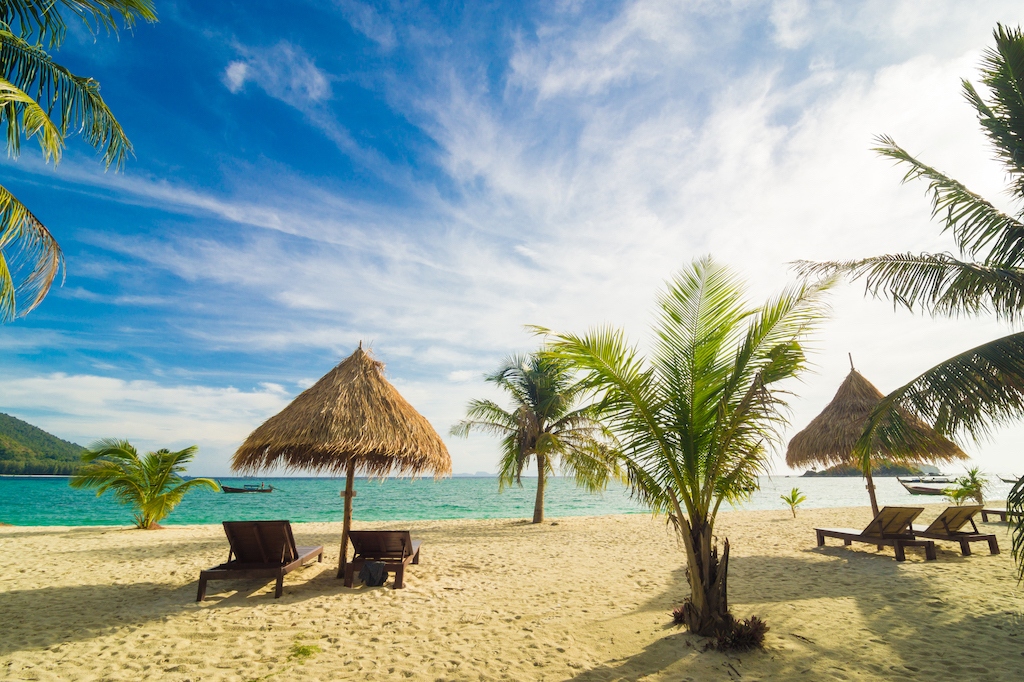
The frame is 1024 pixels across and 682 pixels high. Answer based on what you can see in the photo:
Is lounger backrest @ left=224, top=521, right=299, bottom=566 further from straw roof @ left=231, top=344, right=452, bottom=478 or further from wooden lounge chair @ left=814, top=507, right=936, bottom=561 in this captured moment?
wooden lounge chair @ left=814, top=507, right=936, bottom=561

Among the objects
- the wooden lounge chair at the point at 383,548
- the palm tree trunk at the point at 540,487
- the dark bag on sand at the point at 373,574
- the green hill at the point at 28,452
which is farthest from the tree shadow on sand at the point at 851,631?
the green hill at the point at 28,452

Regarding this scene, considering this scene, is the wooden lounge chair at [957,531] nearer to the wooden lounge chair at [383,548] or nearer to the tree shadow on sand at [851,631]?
the tree shadow on sand at [851,631]

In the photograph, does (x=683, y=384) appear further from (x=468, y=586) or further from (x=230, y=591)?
(x=230, y=591)

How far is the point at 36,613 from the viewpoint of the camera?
177 inches

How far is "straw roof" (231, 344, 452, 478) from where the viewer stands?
594 cm

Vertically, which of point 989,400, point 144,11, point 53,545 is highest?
point 144,11

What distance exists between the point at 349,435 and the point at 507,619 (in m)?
2.99

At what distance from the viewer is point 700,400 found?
13.2ft

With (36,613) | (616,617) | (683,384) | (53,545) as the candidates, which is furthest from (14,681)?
(53,545)

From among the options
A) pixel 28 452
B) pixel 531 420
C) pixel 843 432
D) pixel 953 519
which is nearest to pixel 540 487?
pixel 531 420

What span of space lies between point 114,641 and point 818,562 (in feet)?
28.5

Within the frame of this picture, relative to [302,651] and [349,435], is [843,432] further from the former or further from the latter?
[302,651]

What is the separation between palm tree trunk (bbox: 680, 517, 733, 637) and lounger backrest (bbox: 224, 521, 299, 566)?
424 centimetres

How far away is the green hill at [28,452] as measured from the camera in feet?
190
